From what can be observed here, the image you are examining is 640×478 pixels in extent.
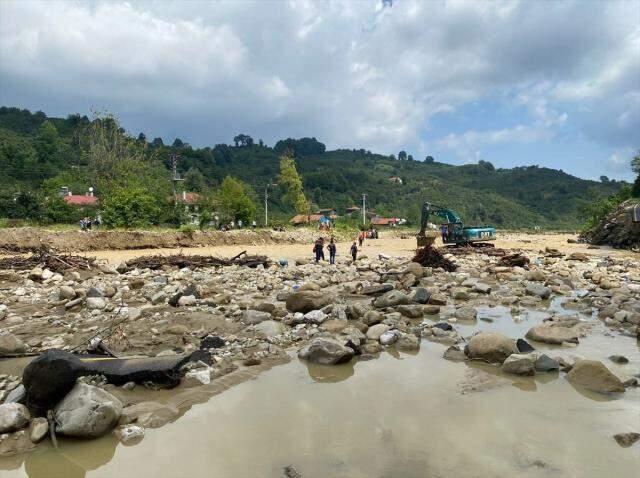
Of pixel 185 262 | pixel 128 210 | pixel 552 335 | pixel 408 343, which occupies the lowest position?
pixel 185 262

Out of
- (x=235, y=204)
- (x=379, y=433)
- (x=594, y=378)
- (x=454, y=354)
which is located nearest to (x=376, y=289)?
(x=454, y=354)

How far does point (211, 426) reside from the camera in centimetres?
448

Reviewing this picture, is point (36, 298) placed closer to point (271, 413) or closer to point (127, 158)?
point (271, 413)

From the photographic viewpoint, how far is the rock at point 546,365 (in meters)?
5.93

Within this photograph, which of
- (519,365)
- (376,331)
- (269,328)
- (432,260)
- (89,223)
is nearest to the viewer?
(519,365)

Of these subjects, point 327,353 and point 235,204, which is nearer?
point 327,353

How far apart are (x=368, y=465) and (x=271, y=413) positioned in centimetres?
144

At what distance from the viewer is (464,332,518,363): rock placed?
20.7 feet

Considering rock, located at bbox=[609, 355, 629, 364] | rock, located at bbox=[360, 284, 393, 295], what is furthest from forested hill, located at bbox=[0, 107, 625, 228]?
rock, located at bbox=[609, 355, 629, 364]

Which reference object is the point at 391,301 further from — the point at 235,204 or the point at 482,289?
the point at 235,204

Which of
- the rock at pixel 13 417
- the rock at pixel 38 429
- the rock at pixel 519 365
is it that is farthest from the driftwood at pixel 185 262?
the rock at pixel 519 365

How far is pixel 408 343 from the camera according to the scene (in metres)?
7.08

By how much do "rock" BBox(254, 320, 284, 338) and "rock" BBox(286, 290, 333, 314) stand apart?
128cm

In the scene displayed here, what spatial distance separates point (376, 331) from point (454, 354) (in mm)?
1468
